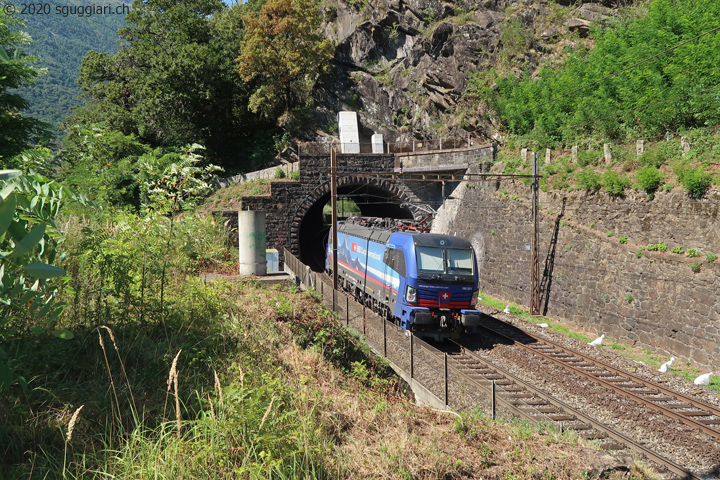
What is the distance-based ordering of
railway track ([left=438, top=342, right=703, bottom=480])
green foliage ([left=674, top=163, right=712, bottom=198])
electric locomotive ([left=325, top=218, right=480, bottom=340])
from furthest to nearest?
1. electric locomotive ([left=325, top=218, right=480, bottom=340])
2. green foliage ([left=674, top=163, right=712, bottom=198])
3. railway track ([left=438, top=342, right=703, bottom=480])

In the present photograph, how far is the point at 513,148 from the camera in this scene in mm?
23438

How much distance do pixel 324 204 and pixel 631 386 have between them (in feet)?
84.0

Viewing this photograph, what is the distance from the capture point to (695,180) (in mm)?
12961

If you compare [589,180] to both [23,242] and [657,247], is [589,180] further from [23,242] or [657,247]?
[23,242]

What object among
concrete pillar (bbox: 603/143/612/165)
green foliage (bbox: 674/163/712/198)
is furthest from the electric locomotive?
concrete pillar (bbox: 603/143/612/165)

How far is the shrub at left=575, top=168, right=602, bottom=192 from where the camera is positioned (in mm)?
16547

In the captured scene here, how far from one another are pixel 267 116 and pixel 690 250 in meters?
29.4

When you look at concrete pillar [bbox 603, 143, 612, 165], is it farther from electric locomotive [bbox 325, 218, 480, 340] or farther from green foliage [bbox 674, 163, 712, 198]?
electric locomotive [bbox 325, 218, 480, 340]

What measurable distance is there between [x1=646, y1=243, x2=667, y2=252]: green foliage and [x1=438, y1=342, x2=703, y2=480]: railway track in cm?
634

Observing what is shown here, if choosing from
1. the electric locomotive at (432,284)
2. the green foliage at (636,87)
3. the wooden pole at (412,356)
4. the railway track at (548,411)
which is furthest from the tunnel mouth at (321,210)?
the wooden pole at (412,356)

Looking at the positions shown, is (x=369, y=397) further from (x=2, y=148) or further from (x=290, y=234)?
(x=290, y=234)

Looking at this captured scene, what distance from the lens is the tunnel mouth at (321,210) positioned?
29.6 meters

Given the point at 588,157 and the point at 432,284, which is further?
the point at 588,157

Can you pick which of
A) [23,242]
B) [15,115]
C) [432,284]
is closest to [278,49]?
[15,115]
